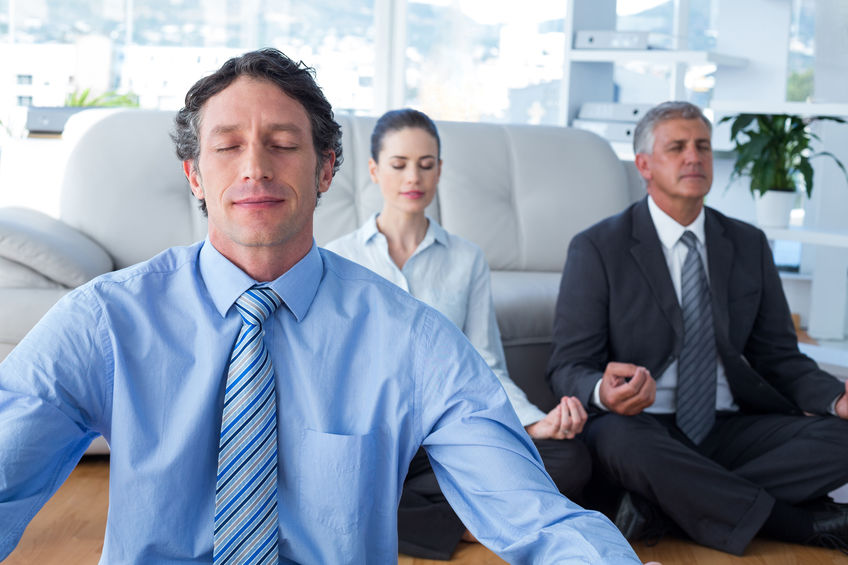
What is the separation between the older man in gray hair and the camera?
2248 mm

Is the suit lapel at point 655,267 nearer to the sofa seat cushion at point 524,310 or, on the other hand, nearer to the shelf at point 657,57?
the sofa seat cushion at point 524,310

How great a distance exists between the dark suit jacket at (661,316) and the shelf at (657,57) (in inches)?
64.9

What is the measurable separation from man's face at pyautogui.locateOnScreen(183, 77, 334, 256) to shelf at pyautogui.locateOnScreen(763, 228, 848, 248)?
2.67 meters

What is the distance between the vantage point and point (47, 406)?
101cm

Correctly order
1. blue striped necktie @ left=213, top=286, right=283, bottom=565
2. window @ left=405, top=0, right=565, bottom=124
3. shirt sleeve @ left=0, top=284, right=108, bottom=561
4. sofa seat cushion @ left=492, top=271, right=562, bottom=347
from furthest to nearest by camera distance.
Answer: window @ left=405, top=0, right=565, bottom=124 < sofa seat cushion @ left=492, top=271, right=562, bottom=347 < blue striped necktie @ left=213, top=286, right=283, bottom=565 < shirt sleeve @ left=0, top=284, right=108, bottom=561

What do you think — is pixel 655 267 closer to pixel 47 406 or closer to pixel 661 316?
pixel 661 316

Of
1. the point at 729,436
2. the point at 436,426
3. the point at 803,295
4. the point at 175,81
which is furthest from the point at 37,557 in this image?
the point at 803,295

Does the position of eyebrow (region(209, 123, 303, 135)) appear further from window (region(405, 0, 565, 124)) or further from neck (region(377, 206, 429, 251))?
window (region(405, 0, 565, 124))

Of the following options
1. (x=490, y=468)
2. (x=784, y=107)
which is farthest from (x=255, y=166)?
(x=784, y=107)

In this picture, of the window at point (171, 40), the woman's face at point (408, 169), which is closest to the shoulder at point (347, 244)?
the woman's face at point (408, 169)

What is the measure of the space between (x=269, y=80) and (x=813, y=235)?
8.97 ft

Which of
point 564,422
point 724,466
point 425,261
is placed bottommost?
point 724,466

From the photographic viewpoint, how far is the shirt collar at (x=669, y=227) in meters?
2.50

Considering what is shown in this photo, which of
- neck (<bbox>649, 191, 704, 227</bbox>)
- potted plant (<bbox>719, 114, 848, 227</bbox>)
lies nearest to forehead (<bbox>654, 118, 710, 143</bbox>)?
neck (<bbox>649, 191, 704, 227</bbox>)
